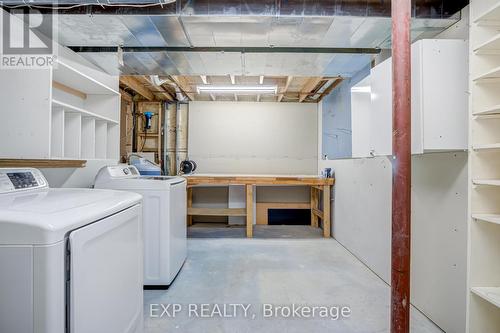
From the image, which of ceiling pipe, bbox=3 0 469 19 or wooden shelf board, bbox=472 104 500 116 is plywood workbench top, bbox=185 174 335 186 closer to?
ceiling pipe, bbox=3 0 469 19

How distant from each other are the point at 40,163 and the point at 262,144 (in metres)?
3.91

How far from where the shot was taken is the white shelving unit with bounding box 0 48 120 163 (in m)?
1.83

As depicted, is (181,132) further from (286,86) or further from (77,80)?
(77,80)

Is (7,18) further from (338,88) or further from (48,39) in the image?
(338,88)

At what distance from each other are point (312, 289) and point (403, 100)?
185cm

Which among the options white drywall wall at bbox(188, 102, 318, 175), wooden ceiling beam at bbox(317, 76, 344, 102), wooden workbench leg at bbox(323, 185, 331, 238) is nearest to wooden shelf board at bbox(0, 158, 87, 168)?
white drywall wall at bbox(188, 102, 318, 175)

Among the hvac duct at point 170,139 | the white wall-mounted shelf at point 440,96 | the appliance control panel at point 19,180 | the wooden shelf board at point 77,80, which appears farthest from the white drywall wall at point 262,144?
the white wall-mounted shelf at point 440,96

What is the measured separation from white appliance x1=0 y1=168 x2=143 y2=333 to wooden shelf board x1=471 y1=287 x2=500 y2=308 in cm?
185

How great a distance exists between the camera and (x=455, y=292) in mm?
1848

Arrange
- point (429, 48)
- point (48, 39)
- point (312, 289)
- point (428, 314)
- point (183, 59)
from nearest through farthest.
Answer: point (429, 48) < point (428, 314) < point (48, 39) < point (312, 289) < point (183, 59)

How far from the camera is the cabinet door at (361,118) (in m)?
2.65

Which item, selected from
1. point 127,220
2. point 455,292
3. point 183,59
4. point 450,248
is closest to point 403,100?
point 450,248

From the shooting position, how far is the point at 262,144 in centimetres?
562

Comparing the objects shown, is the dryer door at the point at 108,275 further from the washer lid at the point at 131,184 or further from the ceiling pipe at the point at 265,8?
the ceiling pipe at the point at 265,8
